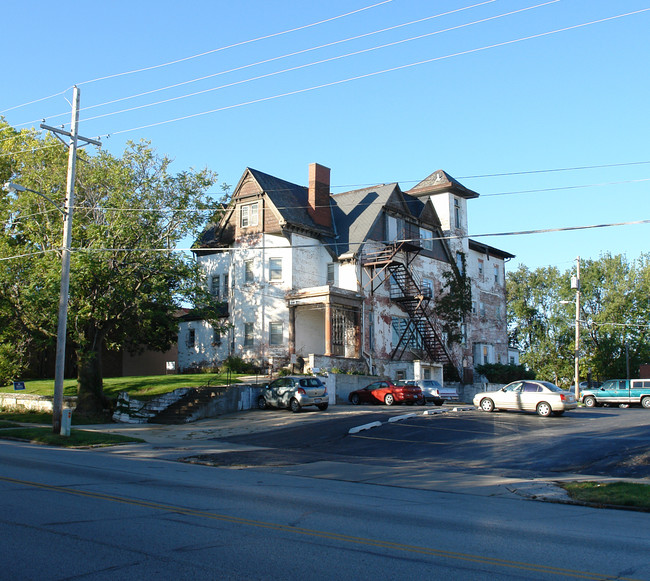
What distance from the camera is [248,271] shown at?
4050 centimetres

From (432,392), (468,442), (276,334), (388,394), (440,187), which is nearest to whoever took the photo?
(468,442)

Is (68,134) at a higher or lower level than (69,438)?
higher

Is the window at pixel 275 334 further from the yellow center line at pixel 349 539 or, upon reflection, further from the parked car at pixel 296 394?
the yellow center line at pixel 349 539

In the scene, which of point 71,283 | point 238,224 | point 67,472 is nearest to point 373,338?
point 238,224

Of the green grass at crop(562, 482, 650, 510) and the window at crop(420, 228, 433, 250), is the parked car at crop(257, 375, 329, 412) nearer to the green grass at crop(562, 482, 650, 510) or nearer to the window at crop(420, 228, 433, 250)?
the green grass at crop(562, 482, 650, 510)

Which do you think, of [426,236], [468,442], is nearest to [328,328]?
[426,236]

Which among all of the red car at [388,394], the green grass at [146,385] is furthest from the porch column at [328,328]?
the green grass at [146,385]

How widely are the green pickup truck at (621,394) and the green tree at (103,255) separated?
23.0 meters

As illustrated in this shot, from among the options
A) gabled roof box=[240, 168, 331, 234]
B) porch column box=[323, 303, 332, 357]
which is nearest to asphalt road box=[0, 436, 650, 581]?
porch column box=[323, 303, 332, 357]

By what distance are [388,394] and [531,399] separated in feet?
26.0

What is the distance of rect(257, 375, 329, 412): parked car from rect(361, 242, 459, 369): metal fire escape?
1200 cm

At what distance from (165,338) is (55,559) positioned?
114 feet

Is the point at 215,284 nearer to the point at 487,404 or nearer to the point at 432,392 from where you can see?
the point at 432,392

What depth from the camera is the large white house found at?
3854cm
